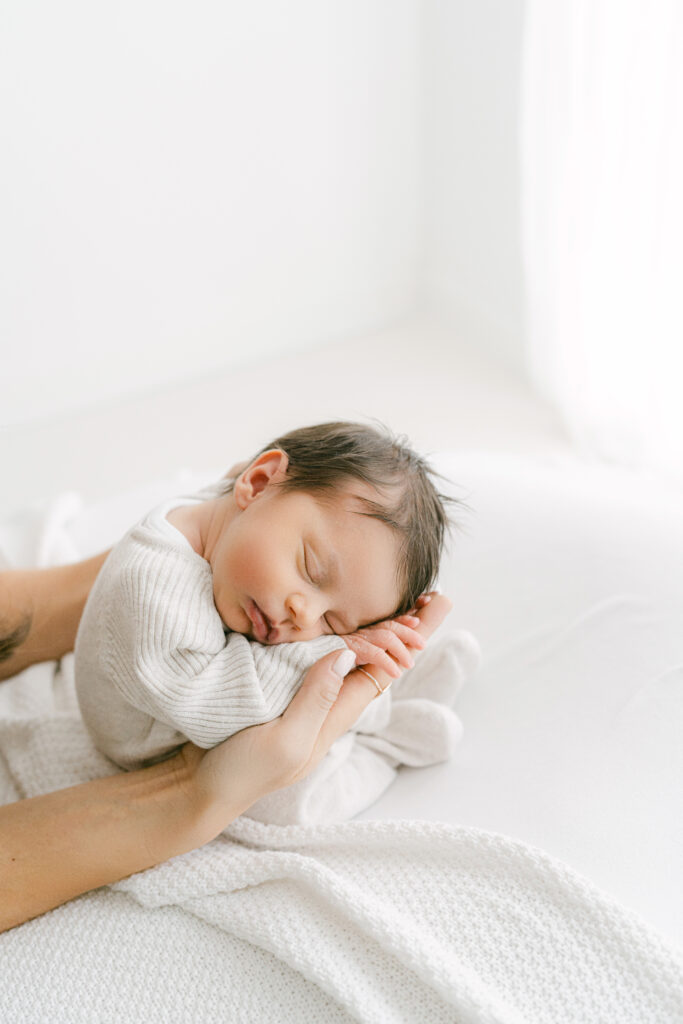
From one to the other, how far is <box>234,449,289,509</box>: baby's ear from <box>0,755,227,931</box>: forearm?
0.36m

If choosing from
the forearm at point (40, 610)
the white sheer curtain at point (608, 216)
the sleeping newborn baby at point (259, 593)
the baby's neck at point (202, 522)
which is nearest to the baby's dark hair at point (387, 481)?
the sleeping newborn baby at point (259, 593)

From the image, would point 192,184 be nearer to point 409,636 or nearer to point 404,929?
point 409,636

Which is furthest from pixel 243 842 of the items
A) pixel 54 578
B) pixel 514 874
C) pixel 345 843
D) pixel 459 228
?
pixel 459 228

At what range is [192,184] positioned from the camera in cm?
268

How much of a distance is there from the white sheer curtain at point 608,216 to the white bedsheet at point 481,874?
2.85 feet

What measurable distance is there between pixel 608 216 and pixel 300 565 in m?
1.54

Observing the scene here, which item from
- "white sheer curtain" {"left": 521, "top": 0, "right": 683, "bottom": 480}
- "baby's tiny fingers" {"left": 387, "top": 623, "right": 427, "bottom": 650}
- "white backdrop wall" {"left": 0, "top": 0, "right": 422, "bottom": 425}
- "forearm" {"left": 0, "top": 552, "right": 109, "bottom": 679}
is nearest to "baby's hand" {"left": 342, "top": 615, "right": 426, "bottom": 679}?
"baby's tiny fingers" {"left": 387, "top": 623, "right": 427, "bottom": 650}

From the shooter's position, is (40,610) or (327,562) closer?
(327,562)

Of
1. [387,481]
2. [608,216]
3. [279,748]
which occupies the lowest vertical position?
[279,748]

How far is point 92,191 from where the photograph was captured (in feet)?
8.26

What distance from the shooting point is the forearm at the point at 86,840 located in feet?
3.69

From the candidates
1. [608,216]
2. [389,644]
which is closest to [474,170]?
[608,216]

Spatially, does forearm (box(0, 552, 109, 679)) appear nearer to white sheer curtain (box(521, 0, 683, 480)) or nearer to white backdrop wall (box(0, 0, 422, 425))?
white backdrop wall (box(0, 0, 422, 425))

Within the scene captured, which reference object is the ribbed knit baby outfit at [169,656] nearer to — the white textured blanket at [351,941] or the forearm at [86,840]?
the forearm at [86,840]
